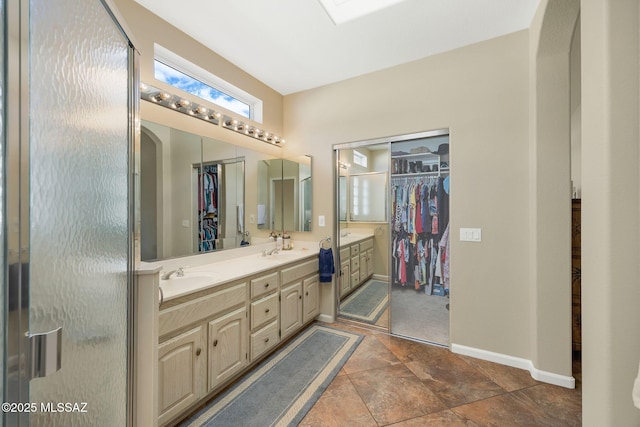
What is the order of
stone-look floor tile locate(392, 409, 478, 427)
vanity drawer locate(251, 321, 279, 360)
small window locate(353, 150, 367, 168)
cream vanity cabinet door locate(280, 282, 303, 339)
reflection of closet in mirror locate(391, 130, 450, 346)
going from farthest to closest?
small window locate(353, 150, 367, 168) < reflection of closet in mirror locate(391, 130, 450, 346) < cream vanity cabinet door locate(280, 282, 303, 339) < vanity drawer locate(251, 321, 279, 360) < stone-look floor tile locate(392, 409, 478, 427)

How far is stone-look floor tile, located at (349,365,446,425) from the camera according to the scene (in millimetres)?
1632

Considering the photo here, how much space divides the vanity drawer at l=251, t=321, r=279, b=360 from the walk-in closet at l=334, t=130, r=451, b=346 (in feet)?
3.35

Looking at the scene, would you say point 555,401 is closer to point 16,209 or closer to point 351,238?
point 351,238

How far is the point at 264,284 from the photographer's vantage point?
213cm

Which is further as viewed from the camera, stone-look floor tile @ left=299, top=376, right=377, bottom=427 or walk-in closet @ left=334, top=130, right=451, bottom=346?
walk-in closet @ left=334, top=130, right=451, bottom=346

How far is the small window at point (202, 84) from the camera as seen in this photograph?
2182mm

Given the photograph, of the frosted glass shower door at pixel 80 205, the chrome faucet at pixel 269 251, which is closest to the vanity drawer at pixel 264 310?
the chrome faucet at pixel 269 251

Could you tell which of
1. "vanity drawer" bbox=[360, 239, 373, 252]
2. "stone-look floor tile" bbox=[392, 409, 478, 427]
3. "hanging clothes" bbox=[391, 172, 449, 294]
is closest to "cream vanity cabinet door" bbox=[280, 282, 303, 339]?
"vanity drawer" bbox=[360, 239, 373, 252]

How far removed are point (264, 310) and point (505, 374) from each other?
78.9 inches

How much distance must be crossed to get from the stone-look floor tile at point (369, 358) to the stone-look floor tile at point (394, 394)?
59 mm

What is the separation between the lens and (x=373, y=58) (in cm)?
253

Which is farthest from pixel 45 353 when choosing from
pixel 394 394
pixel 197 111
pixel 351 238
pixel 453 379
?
pixel 351 238

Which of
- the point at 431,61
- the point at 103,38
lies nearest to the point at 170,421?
the point at 103,38

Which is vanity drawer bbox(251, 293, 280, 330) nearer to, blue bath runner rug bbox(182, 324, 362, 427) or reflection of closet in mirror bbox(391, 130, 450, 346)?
blue bath runner rug bbox(182, 324, 362, 427)
